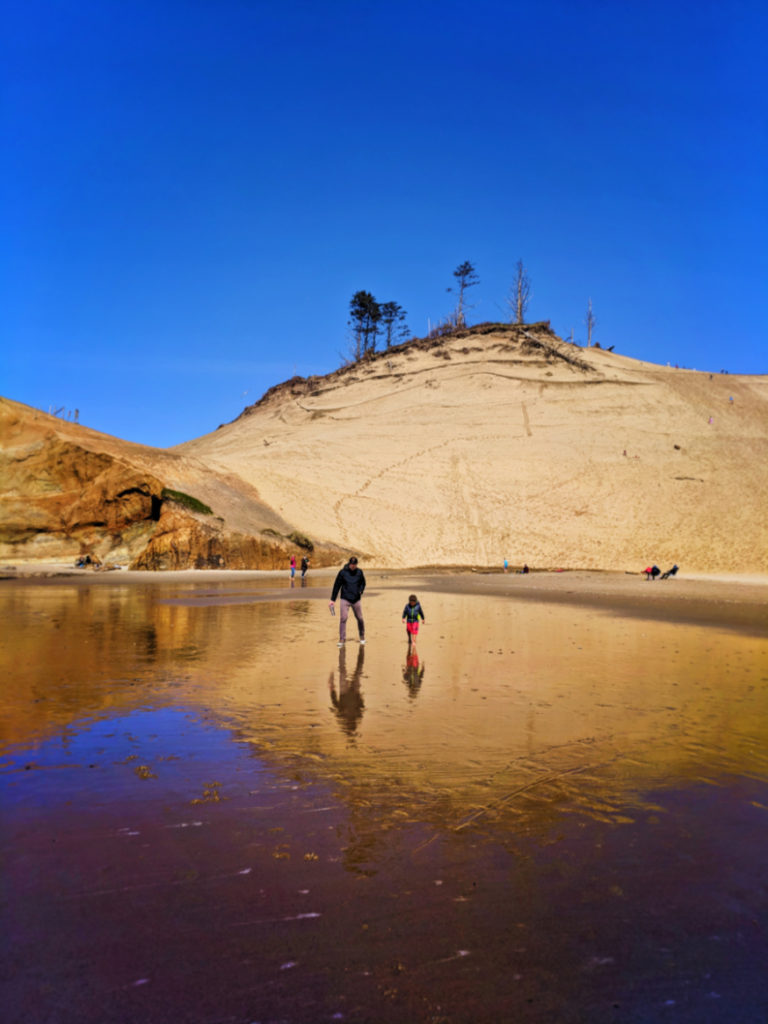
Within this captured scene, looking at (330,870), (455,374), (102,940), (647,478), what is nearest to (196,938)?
(102,940)

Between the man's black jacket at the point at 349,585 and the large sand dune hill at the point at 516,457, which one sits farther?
the large sand dune hill at the point at 516,457

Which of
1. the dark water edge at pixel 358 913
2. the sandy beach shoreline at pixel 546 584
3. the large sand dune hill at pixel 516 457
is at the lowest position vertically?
the dark water edge at pixel 358 913

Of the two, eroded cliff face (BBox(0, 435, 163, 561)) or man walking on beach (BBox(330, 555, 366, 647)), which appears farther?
eroded cliff face (BBox(0, 435, 163, 561))

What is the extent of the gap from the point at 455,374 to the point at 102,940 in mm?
68234

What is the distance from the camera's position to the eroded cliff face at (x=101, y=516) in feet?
117

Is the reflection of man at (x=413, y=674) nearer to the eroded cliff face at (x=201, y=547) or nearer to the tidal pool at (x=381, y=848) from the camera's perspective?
the tidal pool at (x=381, y=848)

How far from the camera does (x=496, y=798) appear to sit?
16.8 feet

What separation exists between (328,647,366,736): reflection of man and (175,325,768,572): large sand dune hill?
30.1 m

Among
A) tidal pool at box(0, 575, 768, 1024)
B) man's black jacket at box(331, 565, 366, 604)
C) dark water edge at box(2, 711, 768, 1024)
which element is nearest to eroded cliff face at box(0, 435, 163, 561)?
man's black jacket at box(331, 565, 366, 604)

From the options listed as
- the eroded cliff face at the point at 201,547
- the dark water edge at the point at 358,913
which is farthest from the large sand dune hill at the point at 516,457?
the dark water edge at the point at 358,913

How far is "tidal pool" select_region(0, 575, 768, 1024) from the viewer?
2.96 meters

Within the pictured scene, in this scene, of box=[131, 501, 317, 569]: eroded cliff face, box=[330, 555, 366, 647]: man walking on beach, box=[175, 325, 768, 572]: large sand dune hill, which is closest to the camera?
box=[330, 555, 366, 647]: man walking on beach

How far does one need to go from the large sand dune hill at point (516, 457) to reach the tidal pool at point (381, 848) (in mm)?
32360

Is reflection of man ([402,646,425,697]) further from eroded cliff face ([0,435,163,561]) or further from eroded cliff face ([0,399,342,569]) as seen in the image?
eroded cliff face ([0,435,163,561])
